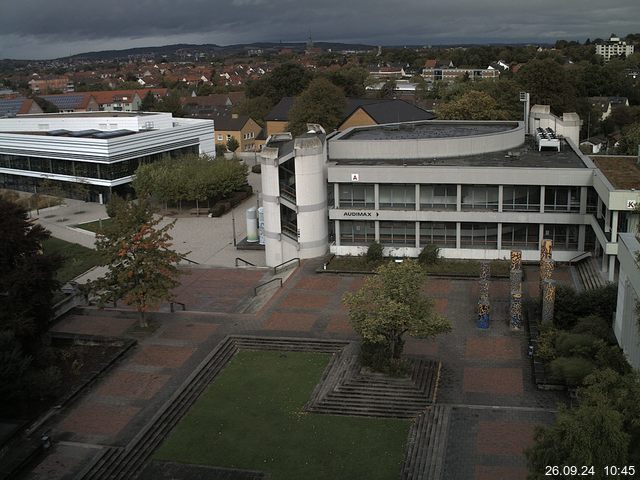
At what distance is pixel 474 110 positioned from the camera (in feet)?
232

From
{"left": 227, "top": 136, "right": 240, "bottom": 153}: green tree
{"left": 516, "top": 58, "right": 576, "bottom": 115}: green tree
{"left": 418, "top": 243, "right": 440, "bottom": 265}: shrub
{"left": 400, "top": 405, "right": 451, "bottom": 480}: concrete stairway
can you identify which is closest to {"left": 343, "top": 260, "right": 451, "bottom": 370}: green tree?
{"left": 400, "top": 405, "right": 451, "bottom": 480}: concrete stairway

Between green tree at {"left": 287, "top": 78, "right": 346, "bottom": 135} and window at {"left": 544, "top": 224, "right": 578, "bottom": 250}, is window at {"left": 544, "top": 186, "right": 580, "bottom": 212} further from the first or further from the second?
green tree at {"left": 287, "top": 78, "right": 346, "bottom": 135}

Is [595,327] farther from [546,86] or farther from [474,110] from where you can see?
[546,86]

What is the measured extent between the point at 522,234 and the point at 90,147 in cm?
4204

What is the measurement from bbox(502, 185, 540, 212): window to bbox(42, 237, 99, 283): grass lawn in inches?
957

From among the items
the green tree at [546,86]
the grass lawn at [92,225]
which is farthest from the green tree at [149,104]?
the grass lawn at [92,225]

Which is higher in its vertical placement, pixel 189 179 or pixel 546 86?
pixel 546 86

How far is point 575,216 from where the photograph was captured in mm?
39219

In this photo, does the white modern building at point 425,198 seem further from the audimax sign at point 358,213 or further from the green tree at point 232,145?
the green tree at point 232,145

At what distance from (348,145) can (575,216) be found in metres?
14.2

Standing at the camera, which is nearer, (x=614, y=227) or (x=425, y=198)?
(x=614, y=227)

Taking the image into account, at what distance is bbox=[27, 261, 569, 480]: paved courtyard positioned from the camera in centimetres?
2292

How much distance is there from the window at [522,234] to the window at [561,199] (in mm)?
1385

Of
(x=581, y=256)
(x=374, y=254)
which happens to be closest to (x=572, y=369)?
(x=581, y=256)
